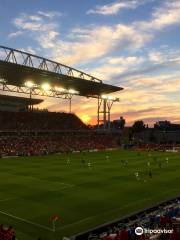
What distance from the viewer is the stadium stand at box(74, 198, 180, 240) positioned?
15.2 metres

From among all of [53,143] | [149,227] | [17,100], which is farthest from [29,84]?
[149,227]

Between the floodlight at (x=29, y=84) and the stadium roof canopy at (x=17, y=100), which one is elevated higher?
the floodlight at (x=29, y=84)

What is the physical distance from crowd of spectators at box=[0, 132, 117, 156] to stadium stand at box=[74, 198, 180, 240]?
50.3 meters

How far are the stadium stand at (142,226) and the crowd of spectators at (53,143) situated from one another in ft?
165

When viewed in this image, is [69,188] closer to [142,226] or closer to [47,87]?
[142,226]

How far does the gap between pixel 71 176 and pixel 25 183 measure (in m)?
6.49

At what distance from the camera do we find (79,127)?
106m

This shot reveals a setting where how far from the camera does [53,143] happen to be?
8462cm

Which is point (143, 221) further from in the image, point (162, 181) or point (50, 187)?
point (162, 181)

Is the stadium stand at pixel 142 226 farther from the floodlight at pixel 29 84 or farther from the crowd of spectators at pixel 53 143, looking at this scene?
the floodlight at pixel 29 84

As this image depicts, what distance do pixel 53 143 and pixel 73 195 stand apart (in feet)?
181

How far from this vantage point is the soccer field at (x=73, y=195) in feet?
72.6

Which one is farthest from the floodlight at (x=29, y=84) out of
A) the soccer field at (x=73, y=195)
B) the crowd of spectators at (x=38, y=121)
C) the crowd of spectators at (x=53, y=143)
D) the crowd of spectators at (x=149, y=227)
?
the crowd of spectators at (x=149, y=227)

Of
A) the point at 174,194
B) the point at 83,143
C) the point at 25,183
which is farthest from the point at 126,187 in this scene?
the point at 83,143
